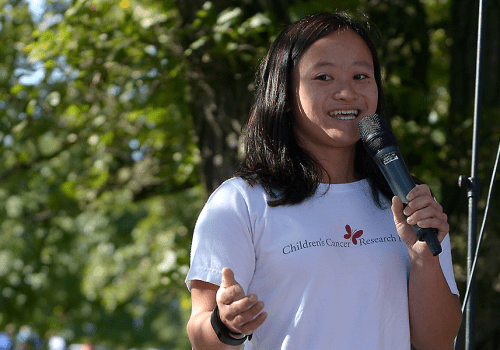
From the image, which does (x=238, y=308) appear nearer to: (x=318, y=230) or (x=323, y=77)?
(x=318, y=230)

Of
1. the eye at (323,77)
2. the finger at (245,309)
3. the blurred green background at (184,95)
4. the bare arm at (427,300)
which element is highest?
the eye at (323,77)

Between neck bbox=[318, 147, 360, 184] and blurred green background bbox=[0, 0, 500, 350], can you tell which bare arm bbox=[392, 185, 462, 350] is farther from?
blurred green background bbox=[0, 0, 500, 350]

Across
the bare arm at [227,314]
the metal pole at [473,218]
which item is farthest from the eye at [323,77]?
the bare arm at [227,314]

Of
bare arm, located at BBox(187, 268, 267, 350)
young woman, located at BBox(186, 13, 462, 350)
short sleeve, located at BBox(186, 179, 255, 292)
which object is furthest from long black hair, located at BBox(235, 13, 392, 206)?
bare arm, located at BBox(187, 268, 267, 350)

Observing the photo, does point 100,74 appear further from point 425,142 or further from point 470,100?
point 470,100

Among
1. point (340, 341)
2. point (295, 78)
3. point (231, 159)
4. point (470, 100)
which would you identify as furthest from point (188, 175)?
point (340, 341)

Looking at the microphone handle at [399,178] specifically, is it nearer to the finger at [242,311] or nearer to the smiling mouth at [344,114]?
the smiling mouth at [344,114]

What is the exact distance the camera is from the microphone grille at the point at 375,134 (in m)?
1.53

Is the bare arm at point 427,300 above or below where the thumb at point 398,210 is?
below

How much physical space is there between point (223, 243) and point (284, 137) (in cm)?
41

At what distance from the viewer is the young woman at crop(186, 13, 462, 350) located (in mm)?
1468

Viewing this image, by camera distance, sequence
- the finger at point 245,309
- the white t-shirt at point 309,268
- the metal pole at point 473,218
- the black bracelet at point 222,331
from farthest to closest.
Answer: the metal pole at point 473,218 → the white t-shirt at point 309,268 → the black bracelet at point 222,331 → the finger at point 245,309

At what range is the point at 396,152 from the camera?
151 centimetres

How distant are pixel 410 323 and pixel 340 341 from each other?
0.28 metres
